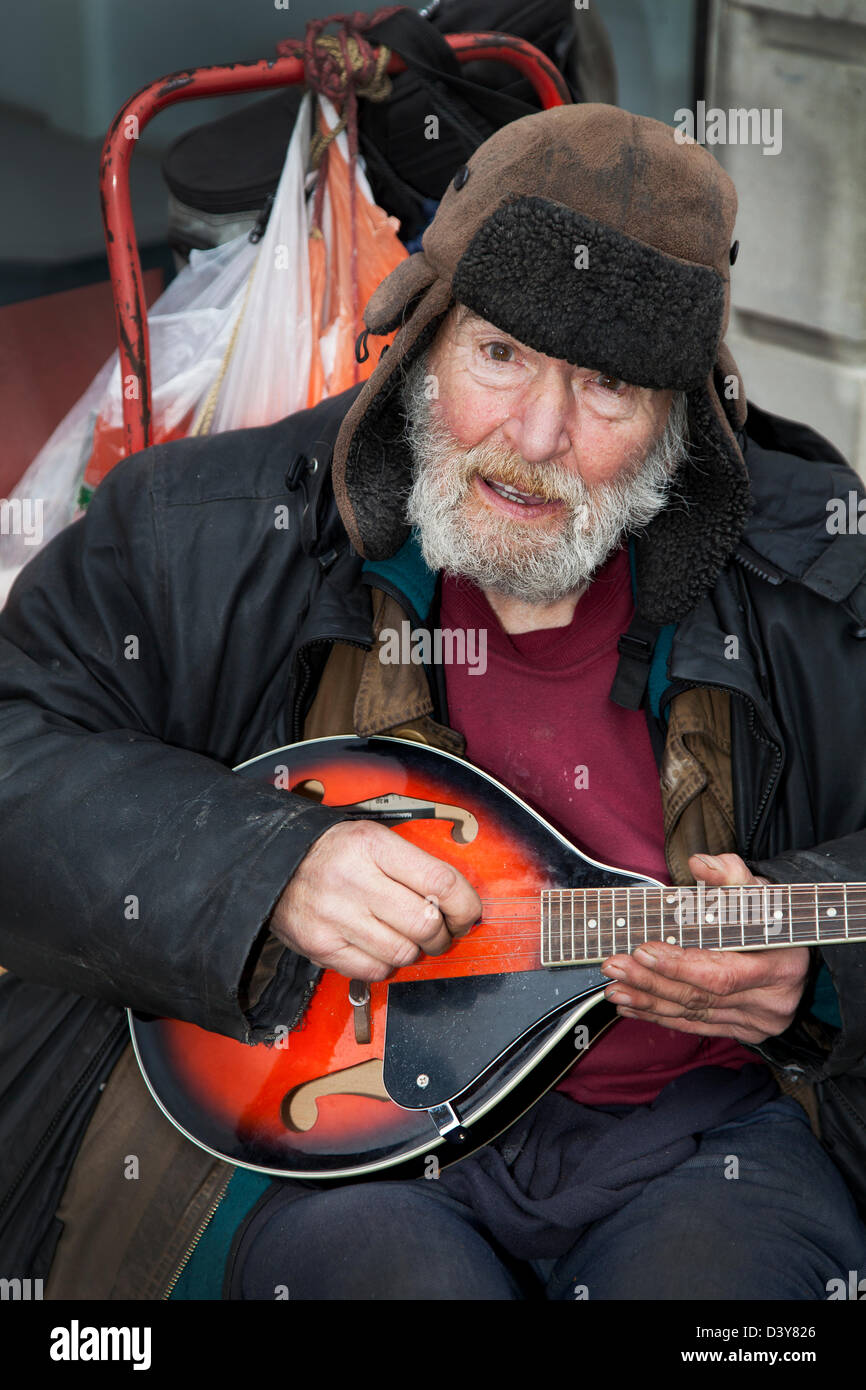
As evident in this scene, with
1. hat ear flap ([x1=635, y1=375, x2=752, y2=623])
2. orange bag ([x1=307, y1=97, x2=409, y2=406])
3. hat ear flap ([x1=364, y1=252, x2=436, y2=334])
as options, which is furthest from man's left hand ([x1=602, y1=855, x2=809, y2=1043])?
orange bag ([x1=307, y1=97, x2=409, y2=406])

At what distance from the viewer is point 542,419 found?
6.39 ft

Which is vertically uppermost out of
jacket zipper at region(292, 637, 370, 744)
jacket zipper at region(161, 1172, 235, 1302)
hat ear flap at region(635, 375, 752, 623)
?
hat ear flap at region(635, 375, 752, 623)

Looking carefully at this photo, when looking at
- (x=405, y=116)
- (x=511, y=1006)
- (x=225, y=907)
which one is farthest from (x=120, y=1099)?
(x=405, y=116)

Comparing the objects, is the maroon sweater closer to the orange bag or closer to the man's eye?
the man's eye

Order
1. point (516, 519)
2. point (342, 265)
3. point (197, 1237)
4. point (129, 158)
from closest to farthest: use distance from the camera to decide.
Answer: point (197, 1237) < point (516, 519) < point (129, 158) < point (342, 265)

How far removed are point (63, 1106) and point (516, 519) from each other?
1.11 metres

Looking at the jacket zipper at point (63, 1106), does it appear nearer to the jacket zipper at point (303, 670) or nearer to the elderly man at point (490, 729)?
A: the elderly man at point (490, 729)

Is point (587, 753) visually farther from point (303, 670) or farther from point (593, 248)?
point (593, 248)

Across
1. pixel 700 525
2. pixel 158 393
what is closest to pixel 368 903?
pixel 700 525

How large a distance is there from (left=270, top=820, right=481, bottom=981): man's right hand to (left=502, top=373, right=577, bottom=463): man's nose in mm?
603

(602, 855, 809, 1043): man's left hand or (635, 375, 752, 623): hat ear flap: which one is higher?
(635, 375, 752, 623): hat ear flap

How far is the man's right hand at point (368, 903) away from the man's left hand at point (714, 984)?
10.0 inches

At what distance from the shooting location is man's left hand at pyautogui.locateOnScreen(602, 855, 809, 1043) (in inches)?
72.4

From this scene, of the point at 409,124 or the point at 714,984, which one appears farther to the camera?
the point at 409,124
